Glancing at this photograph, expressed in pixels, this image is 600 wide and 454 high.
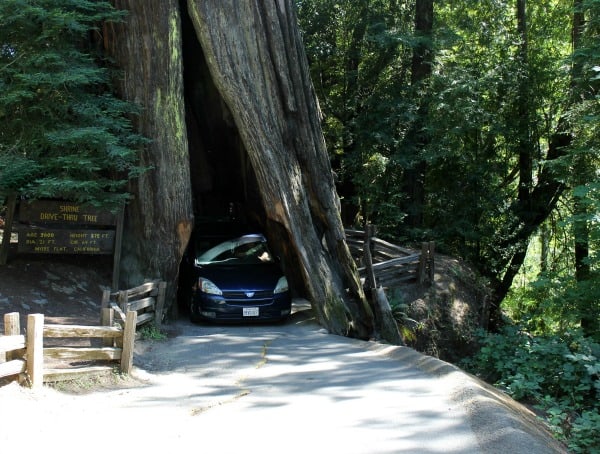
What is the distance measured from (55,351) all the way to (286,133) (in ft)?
26.4

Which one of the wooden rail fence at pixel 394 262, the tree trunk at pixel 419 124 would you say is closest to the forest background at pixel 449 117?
the tree trunk at pixel 419 124

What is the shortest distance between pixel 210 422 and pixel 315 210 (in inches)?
344

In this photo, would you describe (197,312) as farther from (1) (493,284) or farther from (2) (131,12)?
(1) (493,284)

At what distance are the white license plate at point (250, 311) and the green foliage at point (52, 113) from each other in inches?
129

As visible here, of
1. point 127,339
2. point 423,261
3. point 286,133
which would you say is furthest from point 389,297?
point 127,339

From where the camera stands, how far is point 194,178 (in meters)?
20.6

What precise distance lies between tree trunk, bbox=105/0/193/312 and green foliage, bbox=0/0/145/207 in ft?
2.57

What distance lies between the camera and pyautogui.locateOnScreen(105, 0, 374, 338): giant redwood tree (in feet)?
40.7

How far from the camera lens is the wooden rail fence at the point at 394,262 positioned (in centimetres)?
1556

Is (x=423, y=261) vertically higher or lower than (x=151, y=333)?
higher

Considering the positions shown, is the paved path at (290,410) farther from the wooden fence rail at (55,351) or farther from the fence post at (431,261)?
the fence post at (431,261)

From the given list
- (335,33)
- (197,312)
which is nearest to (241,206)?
(335,33)

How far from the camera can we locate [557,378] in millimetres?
8906

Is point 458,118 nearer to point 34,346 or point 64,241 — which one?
point 64,241
